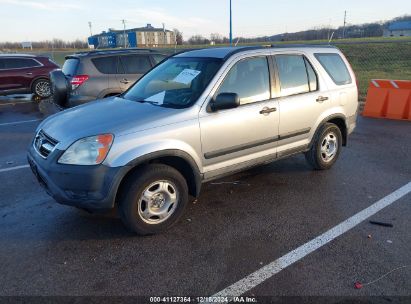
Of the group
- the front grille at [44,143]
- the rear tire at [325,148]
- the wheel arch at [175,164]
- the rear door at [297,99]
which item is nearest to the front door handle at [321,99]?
the rear door at [297,99]

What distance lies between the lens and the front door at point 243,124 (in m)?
3.80

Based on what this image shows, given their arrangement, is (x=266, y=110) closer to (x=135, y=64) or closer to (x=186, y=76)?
(x=186, y=76)

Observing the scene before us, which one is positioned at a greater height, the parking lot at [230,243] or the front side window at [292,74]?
the front side window at [292,74]

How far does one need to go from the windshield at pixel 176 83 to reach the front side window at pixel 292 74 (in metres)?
0.93

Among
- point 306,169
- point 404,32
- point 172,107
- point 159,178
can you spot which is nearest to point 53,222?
point 159,178

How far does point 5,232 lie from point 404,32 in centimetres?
9379

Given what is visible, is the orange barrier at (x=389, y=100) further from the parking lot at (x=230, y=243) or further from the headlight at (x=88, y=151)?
the headlight at (x=88, y=151)

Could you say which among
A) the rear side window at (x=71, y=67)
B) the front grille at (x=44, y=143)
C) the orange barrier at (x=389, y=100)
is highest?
the rear side window at (x=71, y=67)

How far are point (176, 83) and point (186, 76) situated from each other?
0.14m

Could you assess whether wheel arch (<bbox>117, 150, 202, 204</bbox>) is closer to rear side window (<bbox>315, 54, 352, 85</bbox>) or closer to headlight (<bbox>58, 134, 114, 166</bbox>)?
headlight (<bbox>58, 134, 114, 166</bbox>)

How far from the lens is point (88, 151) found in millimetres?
3201

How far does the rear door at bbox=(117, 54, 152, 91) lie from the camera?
810 cm

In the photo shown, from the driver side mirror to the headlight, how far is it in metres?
1.15

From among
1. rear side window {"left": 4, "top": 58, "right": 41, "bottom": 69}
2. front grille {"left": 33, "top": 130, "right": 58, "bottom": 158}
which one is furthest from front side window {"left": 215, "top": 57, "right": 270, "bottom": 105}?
rear side window {"left": 4, "top": 58, "right": 41, "bottom": 69}
